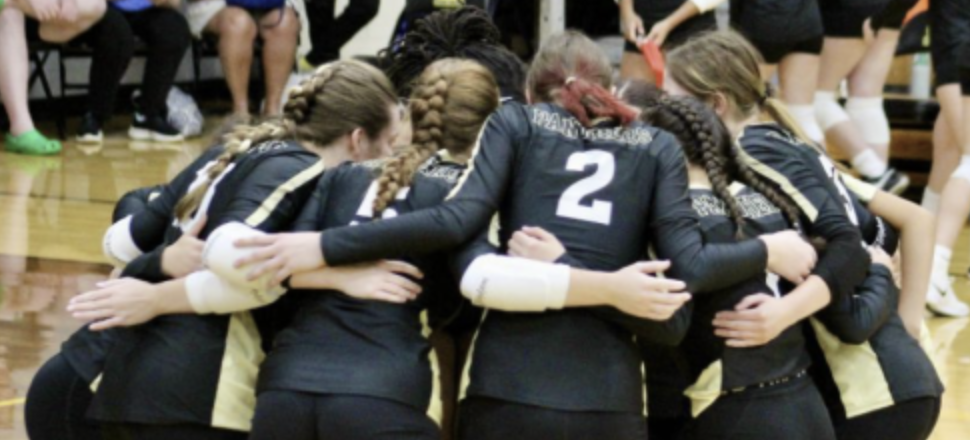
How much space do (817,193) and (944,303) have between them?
2.41 metres

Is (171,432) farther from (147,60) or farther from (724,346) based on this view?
(147,60)

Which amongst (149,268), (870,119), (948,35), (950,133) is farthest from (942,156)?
(149,268)

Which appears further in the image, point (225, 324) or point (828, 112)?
point (828, 112)

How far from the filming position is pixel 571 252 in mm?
2756

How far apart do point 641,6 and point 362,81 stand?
321cm

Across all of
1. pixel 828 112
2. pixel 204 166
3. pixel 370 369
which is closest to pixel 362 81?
pixel 204 166

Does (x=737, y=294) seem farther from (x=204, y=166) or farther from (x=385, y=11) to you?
(x=385, y=11)

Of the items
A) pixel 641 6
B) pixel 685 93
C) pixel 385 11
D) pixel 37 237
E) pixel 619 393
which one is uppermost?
pixel 685 93

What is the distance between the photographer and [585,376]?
269 cm

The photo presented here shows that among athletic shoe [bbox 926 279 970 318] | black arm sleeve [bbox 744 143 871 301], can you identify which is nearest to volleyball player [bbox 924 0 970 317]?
athletic shoe [bbox 926 279 970 318]

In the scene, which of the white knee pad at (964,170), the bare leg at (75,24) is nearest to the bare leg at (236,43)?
the bare leg at (75,24)

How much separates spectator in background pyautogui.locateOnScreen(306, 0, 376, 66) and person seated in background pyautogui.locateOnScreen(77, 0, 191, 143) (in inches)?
39.0

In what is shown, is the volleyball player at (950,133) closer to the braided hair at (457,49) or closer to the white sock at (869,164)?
the white sock at (869,164)

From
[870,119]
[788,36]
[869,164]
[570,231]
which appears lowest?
[869,164]
